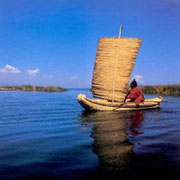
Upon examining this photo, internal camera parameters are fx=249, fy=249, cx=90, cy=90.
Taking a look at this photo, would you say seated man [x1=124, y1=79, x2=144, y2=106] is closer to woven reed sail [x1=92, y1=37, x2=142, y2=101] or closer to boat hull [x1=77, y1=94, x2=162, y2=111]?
boat hull [x1=77, y1=94, x2=162, y2=111]

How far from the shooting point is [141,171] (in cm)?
577

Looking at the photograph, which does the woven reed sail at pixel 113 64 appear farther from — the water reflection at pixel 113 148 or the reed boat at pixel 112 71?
the water reflection at pixel 113 148

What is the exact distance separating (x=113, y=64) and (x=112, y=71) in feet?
1.75

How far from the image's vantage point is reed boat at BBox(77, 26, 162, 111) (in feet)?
60.9

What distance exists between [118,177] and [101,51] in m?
14.4

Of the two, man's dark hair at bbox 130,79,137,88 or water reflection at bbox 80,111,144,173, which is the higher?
man's dark hair at bbox 130,79,137,88

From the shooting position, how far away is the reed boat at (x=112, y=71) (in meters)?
18.6

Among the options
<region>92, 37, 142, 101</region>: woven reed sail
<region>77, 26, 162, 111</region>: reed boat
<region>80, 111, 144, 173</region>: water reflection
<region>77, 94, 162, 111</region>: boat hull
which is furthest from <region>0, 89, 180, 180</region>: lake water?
<region>92, 37, 142, 101</region>: woven reed sail

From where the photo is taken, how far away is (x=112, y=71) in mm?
18891

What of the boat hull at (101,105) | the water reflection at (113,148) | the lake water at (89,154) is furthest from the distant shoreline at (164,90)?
the lake water at (89,154)

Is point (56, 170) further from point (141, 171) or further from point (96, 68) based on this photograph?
point (96, 68)

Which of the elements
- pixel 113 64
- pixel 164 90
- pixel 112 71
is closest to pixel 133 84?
pixel 112 71

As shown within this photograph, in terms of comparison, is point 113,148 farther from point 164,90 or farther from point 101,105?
point 164,90

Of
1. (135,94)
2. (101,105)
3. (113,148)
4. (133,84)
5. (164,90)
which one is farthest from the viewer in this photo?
(164,90)
